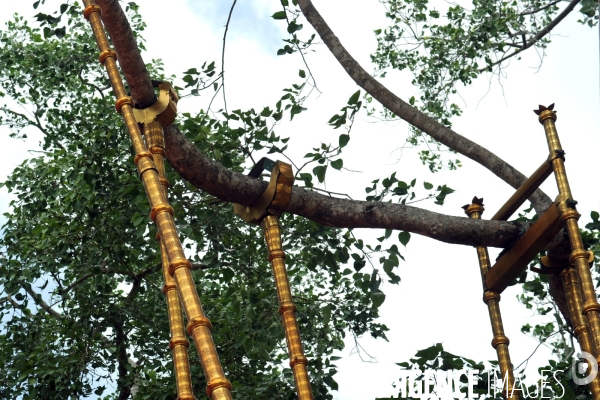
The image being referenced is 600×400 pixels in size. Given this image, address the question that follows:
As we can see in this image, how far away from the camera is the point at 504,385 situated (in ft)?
11.6

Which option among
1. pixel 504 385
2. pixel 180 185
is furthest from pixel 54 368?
pixel 504 385

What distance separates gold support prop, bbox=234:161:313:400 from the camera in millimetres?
2926

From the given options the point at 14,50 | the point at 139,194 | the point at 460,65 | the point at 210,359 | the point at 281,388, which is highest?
the point at 14,50

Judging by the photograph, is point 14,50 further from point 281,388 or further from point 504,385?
point 504,385

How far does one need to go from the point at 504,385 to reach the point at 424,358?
1.55ft

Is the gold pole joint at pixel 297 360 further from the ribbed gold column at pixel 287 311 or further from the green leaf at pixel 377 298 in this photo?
the green leaf at pixel 377 298

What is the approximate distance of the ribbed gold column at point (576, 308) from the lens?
11.4ft

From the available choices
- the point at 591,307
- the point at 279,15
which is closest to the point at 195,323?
the point at 591,307

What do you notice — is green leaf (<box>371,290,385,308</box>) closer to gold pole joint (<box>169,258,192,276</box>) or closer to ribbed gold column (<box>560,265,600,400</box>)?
ribbed gold column (<box>560,265,600,400</box>)

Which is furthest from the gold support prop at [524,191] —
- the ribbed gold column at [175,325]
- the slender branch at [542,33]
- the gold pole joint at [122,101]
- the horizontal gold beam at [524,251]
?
the slender branch at [542,33]

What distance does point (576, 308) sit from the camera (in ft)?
12.1

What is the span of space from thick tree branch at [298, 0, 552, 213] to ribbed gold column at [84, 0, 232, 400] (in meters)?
1.97

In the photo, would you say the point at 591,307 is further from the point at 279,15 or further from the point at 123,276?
the point at 123,276

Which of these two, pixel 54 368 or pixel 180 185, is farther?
pixel 54 368
